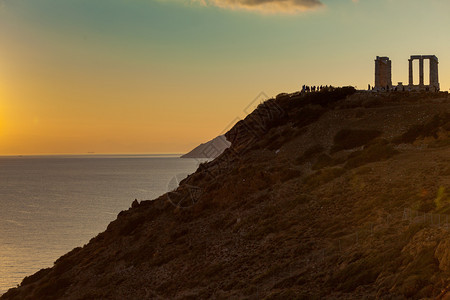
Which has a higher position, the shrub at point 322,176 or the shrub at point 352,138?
the shrub at point 352,138

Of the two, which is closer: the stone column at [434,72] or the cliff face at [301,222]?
the cliff face at [301,222]

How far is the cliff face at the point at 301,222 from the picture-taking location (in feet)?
67.6

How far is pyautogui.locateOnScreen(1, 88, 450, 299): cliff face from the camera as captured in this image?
20609 mm

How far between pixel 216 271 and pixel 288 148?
22607 mm

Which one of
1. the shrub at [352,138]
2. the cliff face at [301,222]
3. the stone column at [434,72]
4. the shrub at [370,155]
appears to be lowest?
the cliff face at [301,222]

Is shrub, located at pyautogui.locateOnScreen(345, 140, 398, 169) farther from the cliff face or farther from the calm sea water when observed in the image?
the calm sea water

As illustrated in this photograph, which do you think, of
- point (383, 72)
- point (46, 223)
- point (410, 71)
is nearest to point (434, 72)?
point (410, 71)

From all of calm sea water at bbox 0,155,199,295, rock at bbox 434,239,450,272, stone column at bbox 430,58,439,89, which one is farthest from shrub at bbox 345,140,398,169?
calm sea water at bbox 0,155,199,295

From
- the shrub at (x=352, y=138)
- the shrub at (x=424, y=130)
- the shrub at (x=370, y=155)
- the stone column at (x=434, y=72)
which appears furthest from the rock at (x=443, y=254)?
the stone column at (x=434, y=72)

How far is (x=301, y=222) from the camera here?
31.2 meters

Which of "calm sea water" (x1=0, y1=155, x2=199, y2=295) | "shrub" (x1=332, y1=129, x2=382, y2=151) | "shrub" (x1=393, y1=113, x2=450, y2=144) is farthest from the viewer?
"calm sea water" (x1=0, y1=155, x2=199, y2=295)

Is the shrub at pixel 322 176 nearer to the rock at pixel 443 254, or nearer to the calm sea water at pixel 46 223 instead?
the rock at pixel 443 254

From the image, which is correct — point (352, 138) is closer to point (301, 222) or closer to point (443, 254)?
point (301, 222)

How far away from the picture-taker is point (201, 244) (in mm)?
34656
